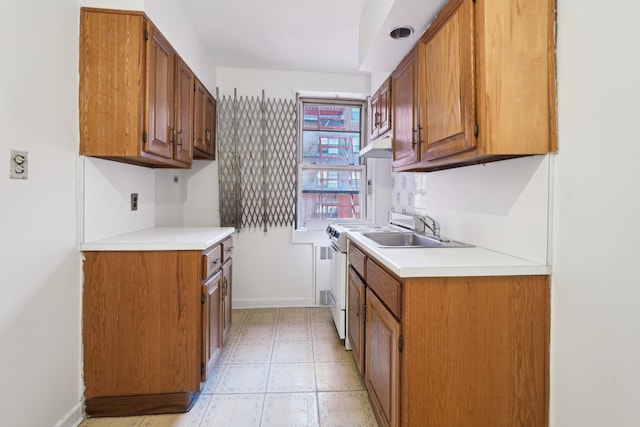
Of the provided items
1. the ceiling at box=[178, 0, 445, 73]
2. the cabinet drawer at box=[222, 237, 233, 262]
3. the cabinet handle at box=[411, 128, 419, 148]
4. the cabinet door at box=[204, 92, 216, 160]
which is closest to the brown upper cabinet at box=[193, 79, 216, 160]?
the cabinet door at box=[204, 92, 216, 160]

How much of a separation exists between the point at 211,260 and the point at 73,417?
0.97 metres

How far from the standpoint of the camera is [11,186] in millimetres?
1241

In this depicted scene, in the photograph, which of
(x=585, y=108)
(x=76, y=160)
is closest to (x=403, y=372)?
(x=585, y=108)

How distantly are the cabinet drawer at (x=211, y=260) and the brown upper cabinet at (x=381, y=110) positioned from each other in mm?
1392

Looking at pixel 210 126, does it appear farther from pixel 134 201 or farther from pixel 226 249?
pixel 226 249

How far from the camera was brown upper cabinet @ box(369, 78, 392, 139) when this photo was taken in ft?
7.35

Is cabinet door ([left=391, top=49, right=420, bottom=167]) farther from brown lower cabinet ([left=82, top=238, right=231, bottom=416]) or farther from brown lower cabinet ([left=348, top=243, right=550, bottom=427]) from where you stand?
brown lower cabinet ([left=82, top=238, right=231, bottom=416])

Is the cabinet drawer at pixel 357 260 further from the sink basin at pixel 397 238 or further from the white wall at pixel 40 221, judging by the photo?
the white wall at pixel 40 221

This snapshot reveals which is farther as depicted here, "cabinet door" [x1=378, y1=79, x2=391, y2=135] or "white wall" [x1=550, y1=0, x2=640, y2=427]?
"cabinet door" [x1=378, y1=79, x2=391, y2=135]

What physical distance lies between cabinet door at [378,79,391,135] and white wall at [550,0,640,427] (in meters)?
1.12

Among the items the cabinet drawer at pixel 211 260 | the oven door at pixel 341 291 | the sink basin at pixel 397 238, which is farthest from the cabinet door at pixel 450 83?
the cabinet drawer at pixel 211 260

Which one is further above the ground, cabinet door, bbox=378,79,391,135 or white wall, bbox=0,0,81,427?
cabinet door, bbox=378,79,391,135

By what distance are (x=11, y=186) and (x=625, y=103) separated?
209cm

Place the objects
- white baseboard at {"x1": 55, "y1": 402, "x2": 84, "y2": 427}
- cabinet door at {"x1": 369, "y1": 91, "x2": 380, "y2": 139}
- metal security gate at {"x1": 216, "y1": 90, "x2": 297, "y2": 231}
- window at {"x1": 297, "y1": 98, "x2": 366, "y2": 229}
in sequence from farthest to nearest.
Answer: window at {"x1": 297, "y1": 98, "x2": 366, "y2": 229} → metal security gate at {"x1": 216, "y1": 90, "x2": 297, "y2": 231} → cabinet door at {"x1": 369, "y1": 91, "x2": 380, "y2": 139} → white baseboard at {"x1": 55, "y1": 402, "x2": 84, "y2": 427}
